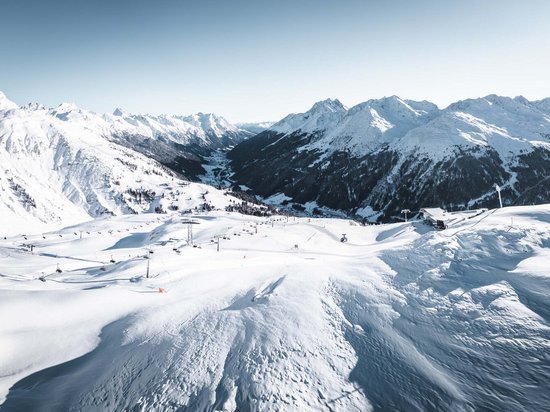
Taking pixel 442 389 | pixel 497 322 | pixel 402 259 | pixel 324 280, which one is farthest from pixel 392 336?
pixel 402 259

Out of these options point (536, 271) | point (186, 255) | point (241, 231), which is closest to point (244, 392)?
point (536, 271)

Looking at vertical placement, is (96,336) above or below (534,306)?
below

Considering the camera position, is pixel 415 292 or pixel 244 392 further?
pixel 415 292

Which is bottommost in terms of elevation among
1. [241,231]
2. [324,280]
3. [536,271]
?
[241,231]

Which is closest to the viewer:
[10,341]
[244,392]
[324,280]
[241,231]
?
[244,392]

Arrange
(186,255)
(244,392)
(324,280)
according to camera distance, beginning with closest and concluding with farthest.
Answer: (244,392)
(324,280)
(186,255)

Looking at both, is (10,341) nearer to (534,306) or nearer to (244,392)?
(244,392)
